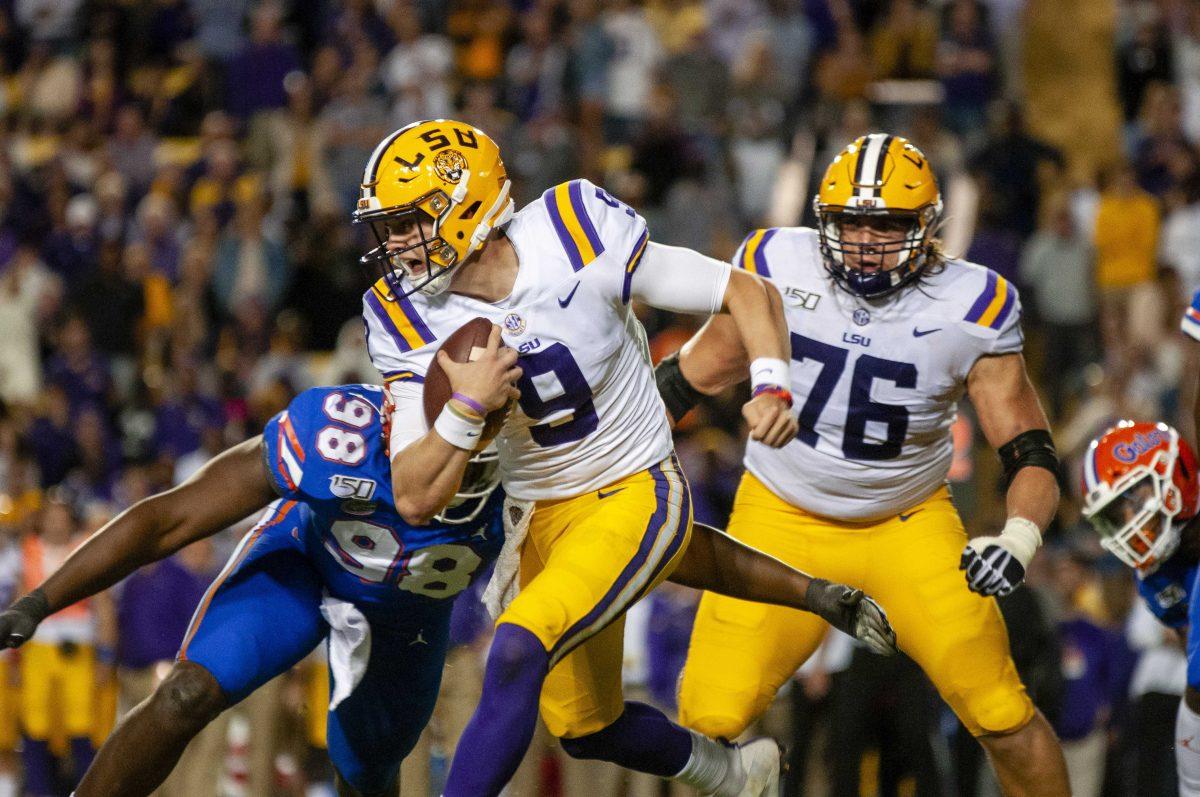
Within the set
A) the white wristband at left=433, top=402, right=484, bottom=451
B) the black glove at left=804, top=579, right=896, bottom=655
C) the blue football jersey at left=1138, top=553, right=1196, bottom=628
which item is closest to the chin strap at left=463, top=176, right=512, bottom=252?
the white wristband at left=433, top=402, right=484, bottom=451

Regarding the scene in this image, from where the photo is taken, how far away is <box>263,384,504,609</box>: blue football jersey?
4961 millimetres

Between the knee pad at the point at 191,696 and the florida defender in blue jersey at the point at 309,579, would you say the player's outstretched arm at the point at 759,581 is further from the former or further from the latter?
the knee pad at the point at 191,696

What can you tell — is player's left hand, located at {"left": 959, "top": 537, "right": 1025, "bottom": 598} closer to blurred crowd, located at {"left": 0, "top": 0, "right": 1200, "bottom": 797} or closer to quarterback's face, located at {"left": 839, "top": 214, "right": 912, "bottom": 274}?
quarterback's face, located at {"left": 839, "top": 214, "right": 912, "bottom": 274}

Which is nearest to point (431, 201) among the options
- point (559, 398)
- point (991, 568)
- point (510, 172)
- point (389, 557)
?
point (559, 398)

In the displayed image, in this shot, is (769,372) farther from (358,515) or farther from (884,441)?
(358,515)

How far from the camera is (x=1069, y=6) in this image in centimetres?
1292

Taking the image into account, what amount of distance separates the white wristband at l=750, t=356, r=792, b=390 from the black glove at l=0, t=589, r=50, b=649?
1.99 m

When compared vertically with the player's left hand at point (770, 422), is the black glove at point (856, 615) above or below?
below

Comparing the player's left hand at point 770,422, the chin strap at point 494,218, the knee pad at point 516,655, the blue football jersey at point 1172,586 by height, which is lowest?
the blue football jersey at point 1172,586

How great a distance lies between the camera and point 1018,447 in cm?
505

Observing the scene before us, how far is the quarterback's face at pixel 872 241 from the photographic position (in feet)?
17.1

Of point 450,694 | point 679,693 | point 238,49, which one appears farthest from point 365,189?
point 238,49

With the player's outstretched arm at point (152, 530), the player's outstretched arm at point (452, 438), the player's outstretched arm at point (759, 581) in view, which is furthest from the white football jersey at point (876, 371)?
the player's outstretched arm at point (152, 530)

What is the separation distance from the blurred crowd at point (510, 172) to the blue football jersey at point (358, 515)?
2.61m
